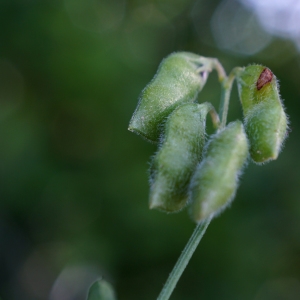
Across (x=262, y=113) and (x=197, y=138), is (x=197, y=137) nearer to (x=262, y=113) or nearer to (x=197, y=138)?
(x=197, y=138)

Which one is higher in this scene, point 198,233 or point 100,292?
point 198,233

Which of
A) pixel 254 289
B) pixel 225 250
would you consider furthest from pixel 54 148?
pixel 254 289

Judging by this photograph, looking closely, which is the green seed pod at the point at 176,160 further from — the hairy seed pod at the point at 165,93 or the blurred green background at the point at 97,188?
the blurred green background at the point at 97,188

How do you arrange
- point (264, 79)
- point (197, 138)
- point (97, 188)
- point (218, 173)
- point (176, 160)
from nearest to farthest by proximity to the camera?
point (218, 173)
point (176, 160)
point (197, 138)
point (264, 79)
point (97, 188)

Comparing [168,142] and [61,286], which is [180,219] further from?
[168,142]

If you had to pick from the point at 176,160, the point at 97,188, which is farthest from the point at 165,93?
the point at 97,188

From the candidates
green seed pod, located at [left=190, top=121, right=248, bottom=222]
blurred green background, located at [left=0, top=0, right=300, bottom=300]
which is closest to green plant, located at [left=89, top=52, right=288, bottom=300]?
green seed pod, located at [left=190, top=121, right=248, bottom=222]

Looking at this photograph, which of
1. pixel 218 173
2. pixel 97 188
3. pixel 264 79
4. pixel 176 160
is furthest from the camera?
pixel 97 188

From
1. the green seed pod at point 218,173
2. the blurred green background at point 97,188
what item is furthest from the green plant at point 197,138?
the blurred green background at point 97,188
